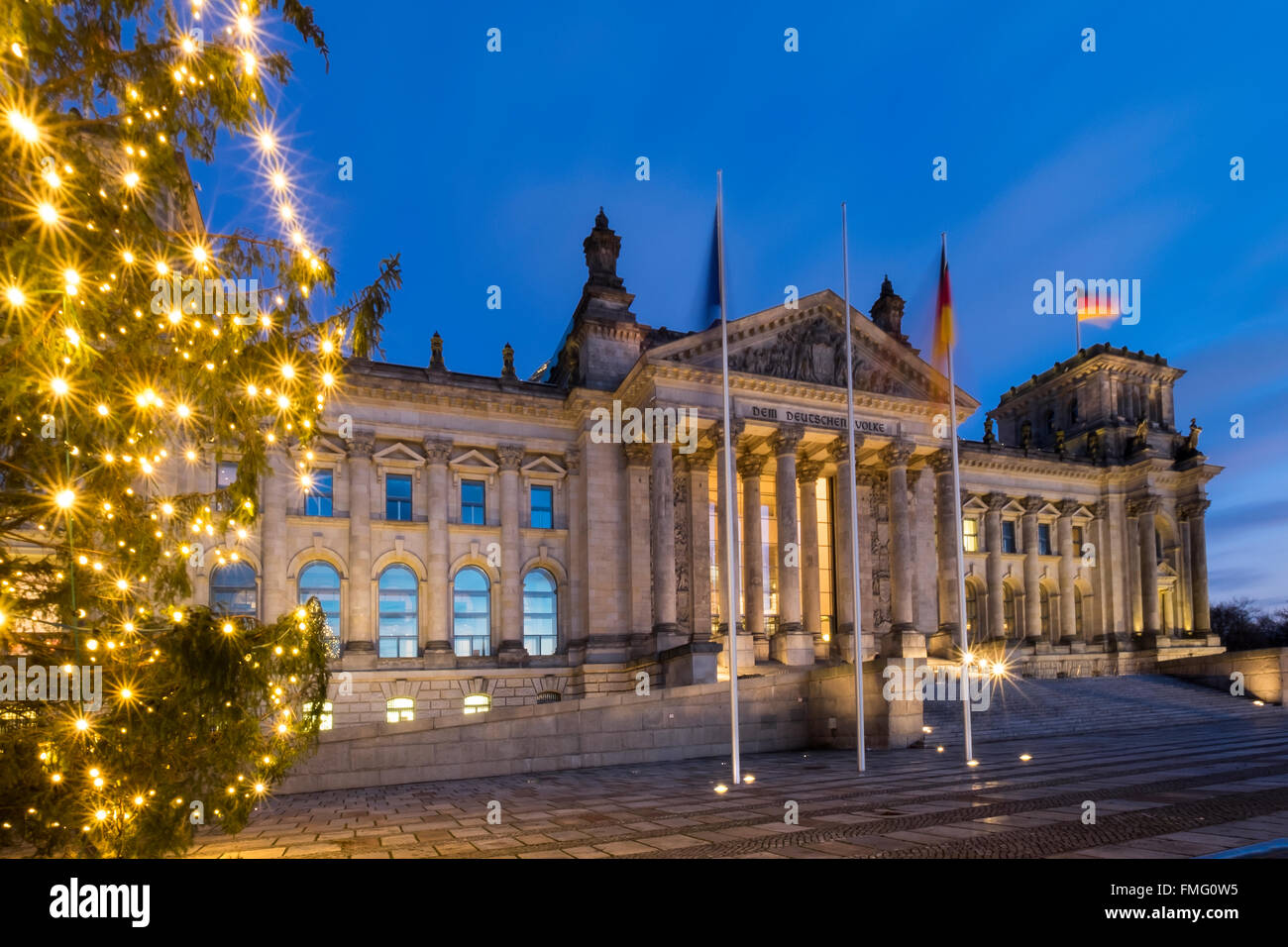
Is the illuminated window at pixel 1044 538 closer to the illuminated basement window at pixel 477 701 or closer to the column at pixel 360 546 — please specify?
the illuminated basement window at pixel 477 701

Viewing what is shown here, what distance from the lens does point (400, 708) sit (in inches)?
1518

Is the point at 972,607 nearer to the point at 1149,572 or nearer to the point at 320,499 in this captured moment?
the point at 1149,572

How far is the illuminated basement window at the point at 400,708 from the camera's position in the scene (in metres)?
38.3

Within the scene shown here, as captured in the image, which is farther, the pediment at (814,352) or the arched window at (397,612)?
the pediment at (814,352)

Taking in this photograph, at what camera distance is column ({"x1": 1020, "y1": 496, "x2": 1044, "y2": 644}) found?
182 feet

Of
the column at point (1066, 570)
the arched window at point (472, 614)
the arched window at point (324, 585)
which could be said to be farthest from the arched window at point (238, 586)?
the column at point (1066, 570)

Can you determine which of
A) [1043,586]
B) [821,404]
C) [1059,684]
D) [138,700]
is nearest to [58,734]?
[138,700]

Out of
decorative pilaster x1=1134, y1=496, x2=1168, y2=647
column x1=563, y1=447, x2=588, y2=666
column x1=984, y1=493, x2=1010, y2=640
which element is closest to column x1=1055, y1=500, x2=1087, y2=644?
decorative pilaster x1=1134, y1=496, x2=1168, y2=647

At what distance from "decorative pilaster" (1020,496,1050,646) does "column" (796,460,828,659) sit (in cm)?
1680

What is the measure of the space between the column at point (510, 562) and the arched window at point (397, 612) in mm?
3730
